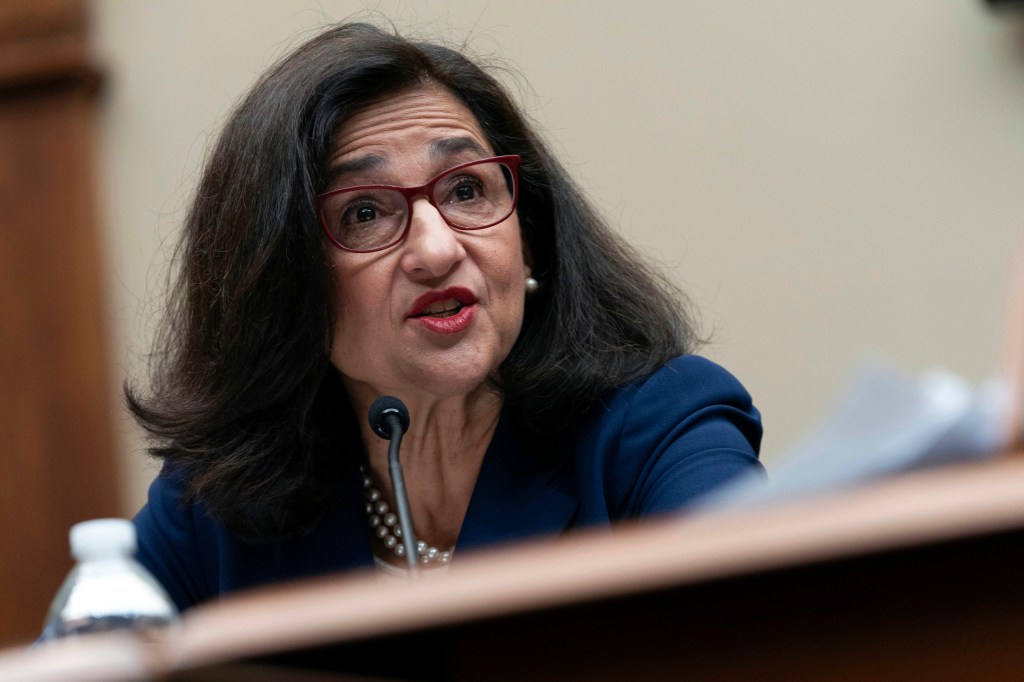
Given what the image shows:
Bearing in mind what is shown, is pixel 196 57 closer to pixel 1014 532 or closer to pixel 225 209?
pixel 225 209

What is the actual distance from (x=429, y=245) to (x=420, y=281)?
5cm

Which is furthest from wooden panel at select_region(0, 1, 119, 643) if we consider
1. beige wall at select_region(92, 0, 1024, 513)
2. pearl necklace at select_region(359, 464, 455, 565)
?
pearl necklace at select_region(359, 464, 455, 565)

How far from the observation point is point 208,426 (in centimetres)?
170

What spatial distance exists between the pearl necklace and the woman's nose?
310mm

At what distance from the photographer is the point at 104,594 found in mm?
978

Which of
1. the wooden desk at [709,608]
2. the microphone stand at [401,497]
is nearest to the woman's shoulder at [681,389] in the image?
the microphone stand at [401,497]

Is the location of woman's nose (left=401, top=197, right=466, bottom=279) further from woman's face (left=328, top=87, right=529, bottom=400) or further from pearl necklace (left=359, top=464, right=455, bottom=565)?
pearl necklace (left=359, top=464, right=455, bottom=565)

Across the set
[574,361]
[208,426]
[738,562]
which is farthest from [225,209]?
[738,562]

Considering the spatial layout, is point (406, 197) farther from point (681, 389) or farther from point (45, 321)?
point (45, 321)

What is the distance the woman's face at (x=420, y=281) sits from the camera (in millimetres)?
1561

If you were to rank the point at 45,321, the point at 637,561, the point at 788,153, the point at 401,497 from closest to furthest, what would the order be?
the point at 637,561, the point at 401,497, the point at 788,153, the point at 45,321

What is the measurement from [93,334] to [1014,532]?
2953 mm

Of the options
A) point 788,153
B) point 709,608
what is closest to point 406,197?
point 709,608

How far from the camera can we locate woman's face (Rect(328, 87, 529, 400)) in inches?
61.4
